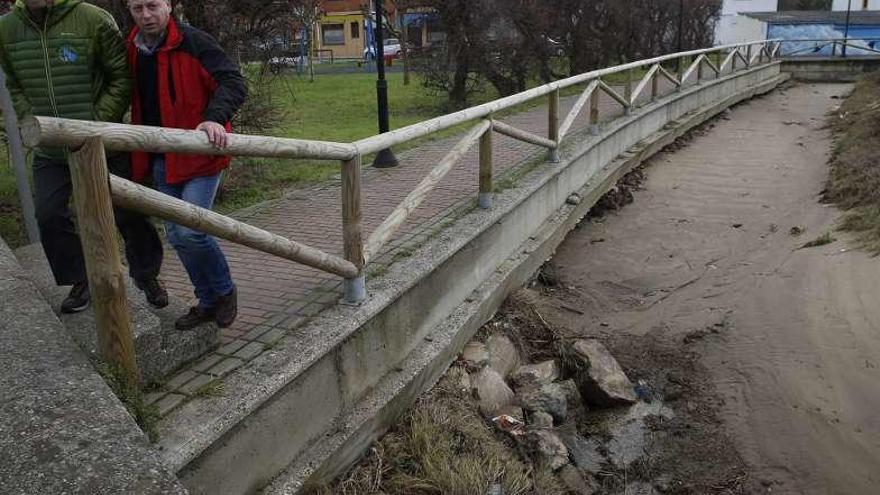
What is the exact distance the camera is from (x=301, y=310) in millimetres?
3998

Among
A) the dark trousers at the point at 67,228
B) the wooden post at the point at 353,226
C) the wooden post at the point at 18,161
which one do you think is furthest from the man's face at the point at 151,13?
the wooden post at the point at 18,161

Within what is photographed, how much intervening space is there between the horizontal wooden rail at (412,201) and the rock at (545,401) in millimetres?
1430

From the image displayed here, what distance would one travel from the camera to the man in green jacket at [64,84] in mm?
3320

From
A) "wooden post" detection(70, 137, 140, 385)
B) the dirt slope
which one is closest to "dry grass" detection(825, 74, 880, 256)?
the dirt slope

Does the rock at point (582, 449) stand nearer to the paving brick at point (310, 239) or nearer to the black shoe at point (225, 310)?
the paving brick at point (310, 239)

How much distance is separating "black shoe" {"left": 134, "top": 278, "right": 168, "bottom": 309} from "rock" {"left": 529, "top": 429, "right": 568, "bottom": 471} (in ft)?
7.41

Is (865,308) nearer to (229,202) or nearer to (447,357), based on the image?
(447,357)

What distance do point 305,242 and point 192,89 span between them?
7.69ft

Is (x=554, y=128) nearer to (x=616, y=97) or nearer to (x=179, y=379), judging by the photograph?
(x=616, y=97)

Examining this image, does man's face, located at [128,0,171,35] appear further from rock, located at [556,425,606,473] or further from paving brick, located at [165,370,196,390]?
rock, located at [556,425,606,473]

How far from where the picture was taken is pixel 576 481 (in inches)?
176

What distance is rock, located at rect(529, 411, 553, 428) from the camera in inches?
Result: 188

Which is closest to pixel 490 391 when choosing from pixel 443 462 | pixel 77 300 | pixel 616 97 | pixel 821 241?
pixel 443 462

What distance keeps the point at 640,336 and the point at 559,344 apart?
99 cm
